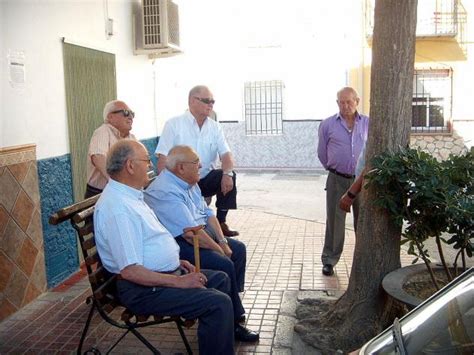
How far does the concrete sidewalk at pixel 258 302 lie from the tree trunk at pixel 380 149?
40 cm

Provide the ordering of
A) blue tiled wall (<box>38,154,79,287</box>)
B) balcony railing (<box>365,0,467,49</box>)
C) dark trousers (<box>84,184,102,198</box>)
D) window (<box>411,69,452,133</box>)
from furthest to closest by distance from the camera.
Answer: window (<box>411,69,452,133</box>)
balcony railing (<box>365,0,467,49</box>)
blue tiled wall (<box>38,154,79,287</box>)
dark trousers (<box>84,184,102,198</box>)

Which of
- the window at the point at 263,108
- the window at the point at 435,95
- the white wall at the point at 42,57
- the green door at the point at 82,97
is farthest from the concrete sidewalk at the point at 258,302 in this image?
the window at the point at 263,108

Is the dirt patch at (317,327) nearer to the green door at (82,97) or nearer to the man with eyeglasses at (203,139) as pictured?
the man with eyeglasses at (203,139)

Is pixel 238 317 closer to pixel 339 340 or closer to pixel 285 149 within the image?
pixel 339 340

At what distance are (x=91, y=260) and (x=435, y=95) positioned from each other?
13.5 m

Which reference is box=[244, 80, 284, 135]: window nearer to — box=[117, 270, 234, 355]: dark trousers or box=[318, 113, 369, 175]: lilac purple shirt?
box=[318, 113, 369, 175]: lilac purple shirt

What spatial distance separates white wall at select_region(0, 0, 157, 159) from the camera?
4.71 m

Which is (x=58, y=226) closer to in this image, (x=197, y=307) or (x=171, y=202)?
(x=171, y=202)

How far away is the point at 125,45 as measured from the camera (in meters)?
7.51

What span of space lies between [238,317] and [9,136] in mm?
2380

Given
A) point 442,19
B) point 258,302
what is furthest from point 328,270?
point 442,19

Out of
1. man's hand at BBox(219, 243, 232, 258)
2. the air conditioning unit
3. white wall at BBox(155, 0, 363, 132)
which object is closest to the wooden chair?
man's hand at BBox(219, 243, 232, 258)

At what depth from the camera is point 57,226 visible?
17.7 feet

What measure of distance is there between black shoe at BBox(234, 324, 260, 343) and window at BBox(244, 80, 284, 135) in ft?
43.3
